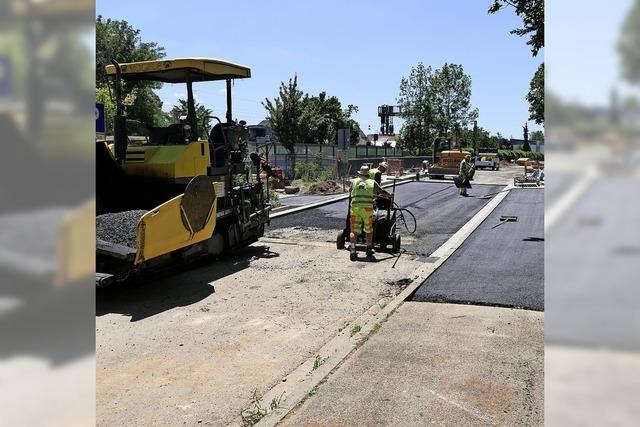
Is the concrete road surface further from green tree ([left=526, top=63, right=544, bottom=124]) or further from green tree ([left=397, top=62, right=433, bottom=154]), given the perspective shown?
green tree ([left=397, top=62, right=433, bottom=154])

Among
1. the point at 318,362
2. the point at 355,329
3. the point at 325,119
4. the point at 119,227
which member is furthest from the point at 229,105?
the point at 325,119

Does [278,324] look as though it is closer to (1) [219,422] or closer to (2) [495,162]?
(1) [219,422]

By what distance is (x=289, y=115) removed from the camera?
37688 mm

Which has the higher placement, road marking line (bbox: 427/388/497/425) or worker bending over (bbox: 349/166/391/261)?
worker bending over (bbox: 349/166/391/261)

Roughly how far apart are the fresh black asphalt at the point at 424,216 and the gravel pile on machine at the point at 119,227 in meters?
5.22

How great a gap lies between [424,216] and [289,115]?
2333cm

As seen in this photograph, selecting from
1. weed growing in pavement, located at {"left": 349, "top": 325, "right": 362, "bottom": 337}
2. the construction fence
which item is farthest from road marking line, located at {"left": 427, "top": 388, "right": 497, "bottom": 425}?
the construction fence

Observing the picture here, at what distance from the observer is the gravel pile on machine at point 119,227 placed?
7125 millimetres

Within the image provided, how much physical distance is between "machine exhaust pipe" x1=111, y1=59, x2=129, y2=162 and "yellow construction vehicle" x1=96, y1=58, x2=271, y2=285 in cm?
1

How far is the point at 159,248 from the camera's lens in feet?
23.3

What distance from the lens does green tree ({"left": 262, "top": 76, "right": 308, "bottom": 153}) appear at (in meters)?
37.6

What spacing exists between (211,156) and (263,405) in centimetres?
604

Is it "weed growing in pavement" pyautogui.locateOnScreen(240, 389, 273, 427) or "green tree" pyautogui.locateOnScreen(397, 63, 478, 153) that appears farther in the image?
"green tree" pyautogui.locateOnScreen(397, 63, 478, 153)
